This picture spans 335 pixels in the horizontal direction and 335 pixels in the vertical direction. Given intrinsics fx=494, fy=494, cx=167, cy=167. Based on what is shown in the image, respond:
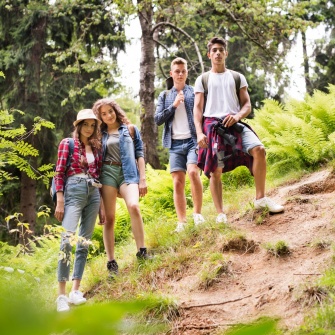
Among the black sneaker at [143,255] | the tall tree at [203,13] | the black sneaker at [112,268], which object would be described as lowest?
the black sneaker at [112,268]

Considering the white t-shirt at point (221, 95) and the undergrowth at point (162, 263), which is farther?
the white t-shirt at point (221, 95)

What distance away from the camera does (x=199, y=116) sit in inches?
226

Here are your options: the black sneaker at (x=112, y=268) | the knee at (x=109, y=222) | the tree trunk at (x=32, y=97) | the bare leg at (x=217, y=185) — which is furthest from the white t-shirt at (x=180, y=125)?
the tree trunk at (x=32, y=97)

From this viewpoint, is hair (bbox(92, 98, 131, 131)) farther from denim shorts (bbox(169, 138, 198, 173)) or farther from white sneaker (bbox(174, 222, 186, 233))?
white sneaker (bbox(174, 222, 186, 233))

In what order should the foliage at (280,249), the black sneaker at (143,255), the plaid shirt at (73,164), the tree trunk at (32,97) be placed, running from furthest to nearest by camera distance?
the tree trunk at (32,97)
the black sneaker at (143,255)
the plaid shirt at (73,164)
the foliage at (280,249)

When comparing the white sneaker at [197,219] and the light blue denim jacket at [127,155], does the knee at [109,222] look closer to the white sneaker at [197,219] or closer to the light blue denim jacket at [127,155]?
the light blue denim jacket at [127,155]

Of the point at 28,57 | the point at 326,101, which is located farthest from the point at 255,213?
the point at 28,57

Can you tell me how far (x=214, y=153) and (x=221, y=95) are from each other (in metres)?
0.70

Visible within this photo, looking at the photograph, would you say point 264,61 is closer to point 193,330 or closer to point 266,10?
point 266,10

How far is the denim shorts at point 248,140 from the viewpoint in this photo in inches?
217

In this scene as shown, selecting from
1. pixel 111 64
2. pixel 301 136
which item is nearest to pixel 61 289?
pixel 301 136

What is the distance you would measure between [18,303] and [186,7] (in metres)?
9.90

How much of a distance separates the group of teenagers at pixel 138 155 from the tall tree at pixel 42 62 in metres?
8.30

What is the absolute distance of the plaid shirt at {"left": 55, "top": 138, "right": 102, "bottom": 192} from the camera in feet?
16.6
